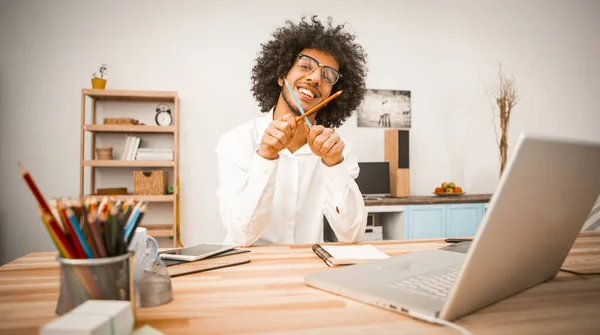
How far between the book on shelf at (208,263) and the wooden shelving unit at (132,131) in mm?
2214

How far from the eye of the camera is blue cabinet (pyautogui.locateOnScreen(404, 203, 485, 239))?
3.23 m

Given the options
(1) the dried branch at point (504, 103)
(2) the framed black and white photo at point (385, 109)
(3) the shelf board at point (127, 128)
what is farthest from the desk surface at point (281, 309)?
(1) the dried branch at point (504, 103)

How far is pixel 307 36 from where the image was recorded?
2080 millimetres

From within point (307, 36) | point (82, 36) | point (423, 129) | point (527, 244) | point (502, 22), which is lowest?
point (527, 244)

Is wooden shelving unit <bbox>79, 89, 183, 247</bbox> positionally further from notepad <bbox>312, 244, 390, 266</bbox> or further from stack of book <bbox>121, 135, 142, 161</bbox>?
notepad <bbox>312, 244, 390, 266</bbox>

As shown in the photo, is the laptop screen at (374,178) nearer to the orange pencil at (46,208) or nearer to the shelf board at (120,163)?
the shelf board at (120,163)

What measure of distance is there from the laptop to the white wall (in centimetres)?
291

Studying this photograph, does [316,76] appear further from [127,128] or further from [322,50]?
[127,128]

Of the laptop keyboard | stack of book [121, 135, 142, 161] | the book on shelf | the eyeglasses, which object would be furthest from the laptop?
stack of book [121, 135, 142, 161]

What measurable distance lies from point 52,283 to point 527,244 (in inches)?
37.5

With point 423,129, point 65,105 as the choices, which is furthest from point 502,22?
point 65,105

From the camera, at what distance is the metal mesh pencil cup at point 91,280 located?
54 cm

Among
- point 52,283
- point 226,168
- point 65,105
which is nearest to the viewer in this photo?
point 52,283

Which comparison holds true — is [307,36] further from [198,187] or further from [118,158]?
[118,158]
